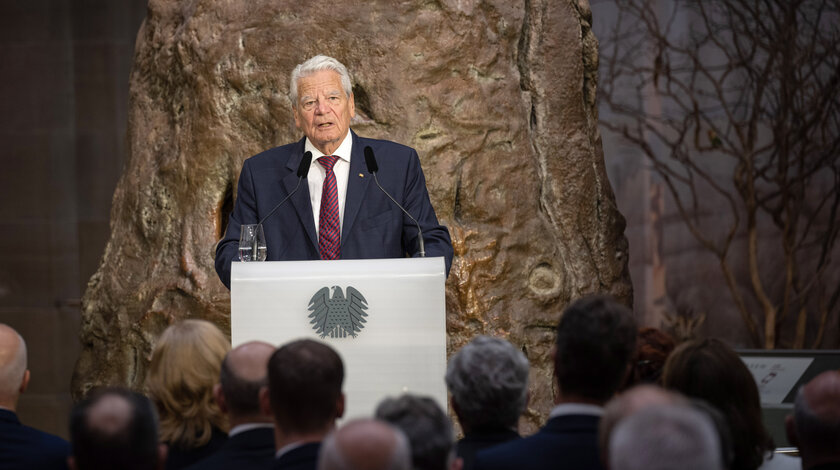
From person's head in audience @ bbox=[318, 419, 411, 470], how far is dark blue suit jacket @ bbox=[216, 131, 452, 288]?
5.98 ft

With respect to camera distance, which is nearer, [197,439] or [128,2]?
[197,439]

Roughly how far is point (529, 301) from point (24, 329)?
442 cm

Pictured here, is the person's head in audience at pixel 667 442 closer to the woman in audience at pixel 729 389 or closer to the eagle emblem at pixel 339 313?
the woman in audience at pixel 729 389

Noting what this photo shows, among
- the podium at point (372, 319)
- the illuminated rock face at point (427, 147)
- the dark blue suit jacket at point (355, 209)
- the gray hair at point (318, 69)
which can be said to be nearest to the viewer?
the podium at point (372, 319)

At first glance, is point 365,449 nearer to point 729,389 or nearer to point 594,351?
point 594,351

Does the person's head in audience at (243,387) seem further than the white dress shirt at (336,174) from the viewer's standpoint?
No

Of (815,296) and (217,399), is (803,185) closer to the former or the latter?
(815,296)

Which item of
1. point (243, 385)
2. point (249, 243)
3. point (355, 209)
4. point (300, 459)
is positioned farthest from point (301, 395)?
point (355, 209)

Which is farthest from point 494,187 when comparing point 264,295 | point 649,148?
point 649,148

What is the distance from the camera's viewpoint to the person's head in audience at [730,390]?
218 cm

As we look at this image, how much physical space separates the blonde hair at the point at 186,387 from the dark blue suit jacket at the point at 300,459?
42cm

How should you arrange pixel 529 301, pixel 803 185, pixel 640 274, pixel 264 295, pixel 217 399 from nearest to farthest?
pixel 217 399, pixel 264 295, pixel 529 301, pixel 803 185, pixel 640 274

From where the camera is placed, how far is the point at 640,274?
24.3 ft

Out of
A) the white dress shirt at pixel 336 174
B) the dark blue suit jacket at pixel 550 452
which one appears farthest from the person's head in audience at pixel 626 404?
the white dress shirt at pixel 336 174
